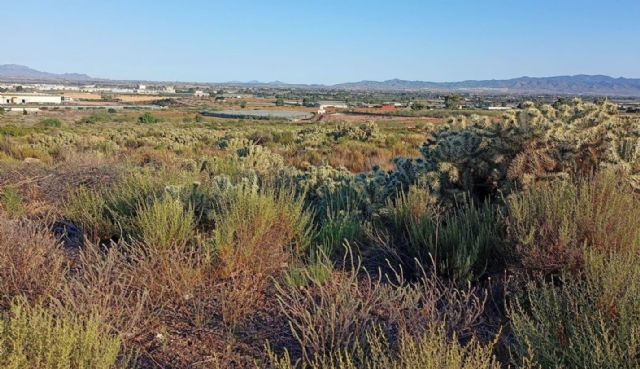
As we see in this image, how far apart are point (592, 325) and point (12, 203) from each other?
6.92m

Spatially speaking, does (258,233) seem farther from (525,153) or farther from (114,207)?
(525,153)

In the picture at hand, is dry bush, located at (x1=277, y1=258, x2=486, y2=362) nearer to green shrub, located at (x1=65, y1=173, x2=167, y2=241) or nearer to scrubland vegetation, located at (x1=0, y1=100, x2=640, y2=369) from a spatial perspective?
scrubland vegetation, located at (x1=0, y1=100, x2=640, y2=369)

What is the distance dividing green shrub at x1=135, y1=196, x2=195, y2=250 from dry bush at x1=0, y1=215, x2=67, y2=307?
0.80 metres

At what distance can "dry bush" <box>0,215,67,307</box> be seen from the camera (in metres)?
4.48

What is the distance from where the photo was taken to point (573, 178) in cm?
691

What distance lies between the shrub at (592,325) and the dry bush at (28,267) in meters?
3.20

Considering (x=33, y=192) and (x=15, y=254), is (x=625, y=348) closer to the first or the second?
(x=15, y=254)

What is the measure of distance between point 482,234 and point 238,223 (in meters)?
2.23

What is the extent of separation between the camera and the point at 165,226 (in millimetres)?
5652

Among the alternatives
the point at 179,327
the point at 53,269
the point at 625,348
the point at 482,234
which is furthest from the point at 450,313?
the point at 53,269

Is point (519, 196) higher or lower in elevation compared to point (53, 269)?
higher

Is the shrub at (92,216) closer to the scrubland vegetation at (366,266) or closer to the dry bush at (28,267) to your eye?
the scrubland vegetation at (366,266)

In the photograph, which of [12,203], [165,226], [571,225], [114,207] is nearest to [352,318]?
[571,225]

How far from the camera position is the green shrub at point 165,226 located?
18.1ft
